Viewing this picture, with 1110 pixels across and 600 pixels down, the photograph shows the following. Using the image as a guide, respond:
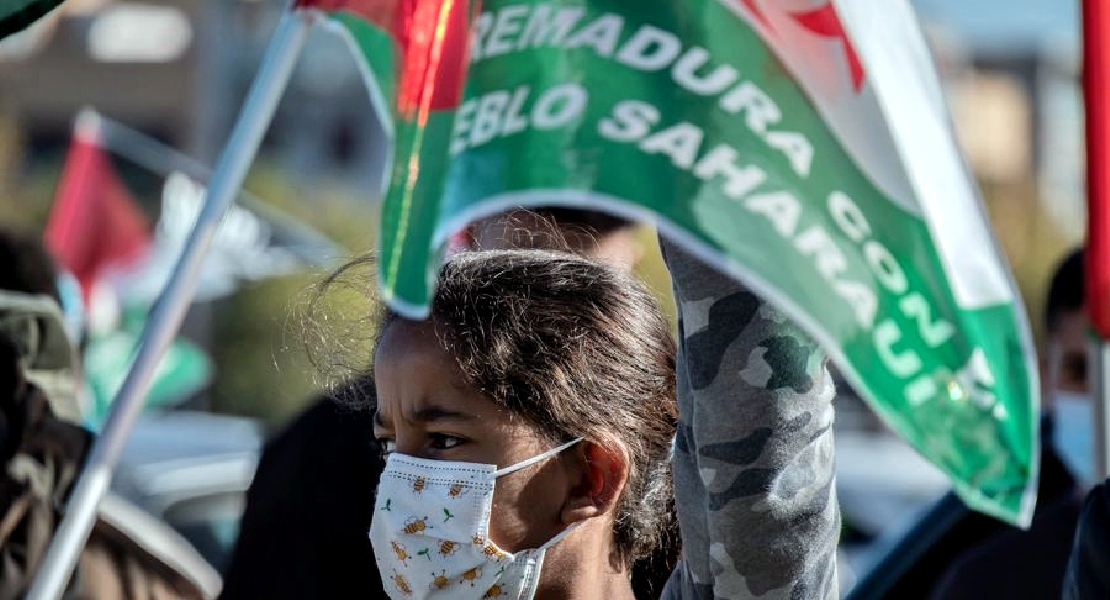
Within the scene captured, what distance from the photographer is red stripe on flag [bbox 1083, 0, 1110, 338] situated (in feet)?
6.99

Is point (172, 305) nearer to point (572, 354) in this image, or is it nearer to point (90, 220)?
point (572, 354)

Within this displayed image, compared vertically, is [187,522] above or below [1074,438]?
below

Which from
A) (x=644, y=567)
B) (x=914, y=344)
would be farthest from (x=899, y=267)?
(x=644, y=567)

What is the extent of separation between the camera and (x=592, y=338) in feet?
8.35

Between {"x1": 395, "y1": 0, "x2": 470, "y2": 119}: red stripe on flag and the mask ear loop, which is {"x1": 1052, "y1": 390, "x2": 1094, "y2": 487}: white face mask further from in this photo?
{"x1": 395, "y1": 0, "x2": 470, "y2": 119}: red stripe on flag

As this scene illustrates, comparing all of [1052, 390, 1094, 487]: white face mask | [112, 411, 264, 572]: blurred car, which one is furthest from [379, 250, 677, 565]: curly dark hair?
[112, 411, 264, 572]: blurred car

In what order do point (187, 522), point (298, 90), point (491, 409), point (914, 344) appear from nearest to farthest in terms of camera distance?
point (914, 344) → point (491, 409) → point (187, 522) → point (298, 90)

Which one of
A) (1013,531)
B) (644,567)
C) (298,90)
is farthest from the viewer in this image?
(298,90)

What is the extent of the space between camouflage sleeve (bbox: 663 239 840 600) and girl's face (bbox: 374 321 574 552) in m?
0.44

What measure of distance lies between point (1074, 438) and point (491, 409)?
2037mm

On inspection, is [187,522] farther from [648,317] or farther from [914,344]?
[914,344]

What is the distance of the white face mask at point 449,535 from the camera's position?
99.6 inches

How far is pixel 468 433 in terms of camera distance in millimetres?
2541

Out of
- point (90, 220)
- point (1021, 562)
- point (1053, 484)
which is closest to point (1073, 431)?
point (1053, 484)
